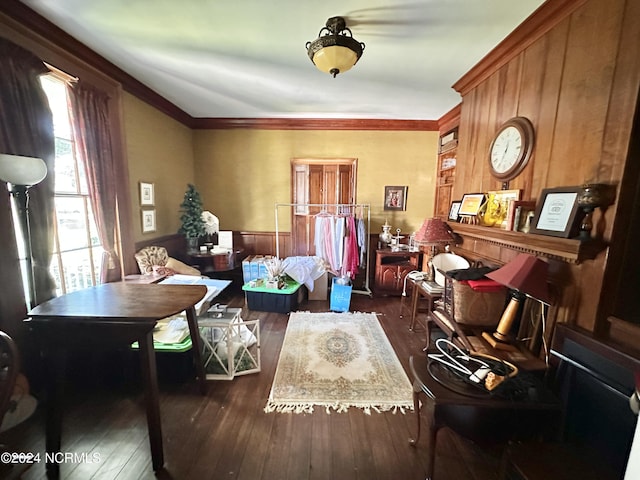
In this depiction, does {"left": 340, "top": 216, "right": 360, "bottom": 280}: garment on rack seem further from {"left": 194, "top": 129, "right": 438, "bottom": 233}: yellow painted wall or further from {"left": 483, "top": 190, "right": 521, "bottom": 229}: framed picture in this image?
{"left": 483, "top": 190, "right": 521, "bottom": 229}: framed picture

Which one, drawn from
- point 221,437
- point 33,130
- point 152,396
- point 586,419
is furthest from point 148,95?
point 586,419

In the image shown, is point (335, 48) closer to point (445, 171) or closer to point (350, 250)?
point (350, 250)

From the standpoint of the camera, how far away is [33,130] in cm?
181

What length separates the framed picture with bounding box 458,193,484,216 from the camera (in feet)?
7.92

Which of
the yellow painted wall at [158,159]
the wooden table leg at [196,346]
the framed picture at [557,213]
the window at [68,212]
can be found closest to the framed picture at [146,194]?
the yellow painted wall at [158,159]

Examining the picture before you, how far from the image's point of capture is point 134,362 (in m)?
2.07

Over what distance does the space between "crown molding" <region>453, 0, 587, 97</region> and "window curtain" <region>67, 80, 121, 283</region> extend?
12.0ft

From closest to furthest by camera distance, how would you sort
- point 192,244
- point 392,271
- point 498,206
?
point 498,206 → point 192,244 → point 392,271

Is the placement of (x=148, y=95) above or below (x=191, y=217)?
above

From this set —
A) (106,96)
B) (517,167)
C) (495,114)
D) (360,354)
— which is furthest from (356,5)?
(360,354)

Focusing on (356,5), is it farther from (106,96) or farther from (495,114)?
(106,96)

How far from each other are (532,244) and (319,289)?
282 centimetres

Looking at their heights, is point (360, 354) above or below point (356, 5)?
below

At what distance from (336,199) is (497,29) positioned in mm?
2891
